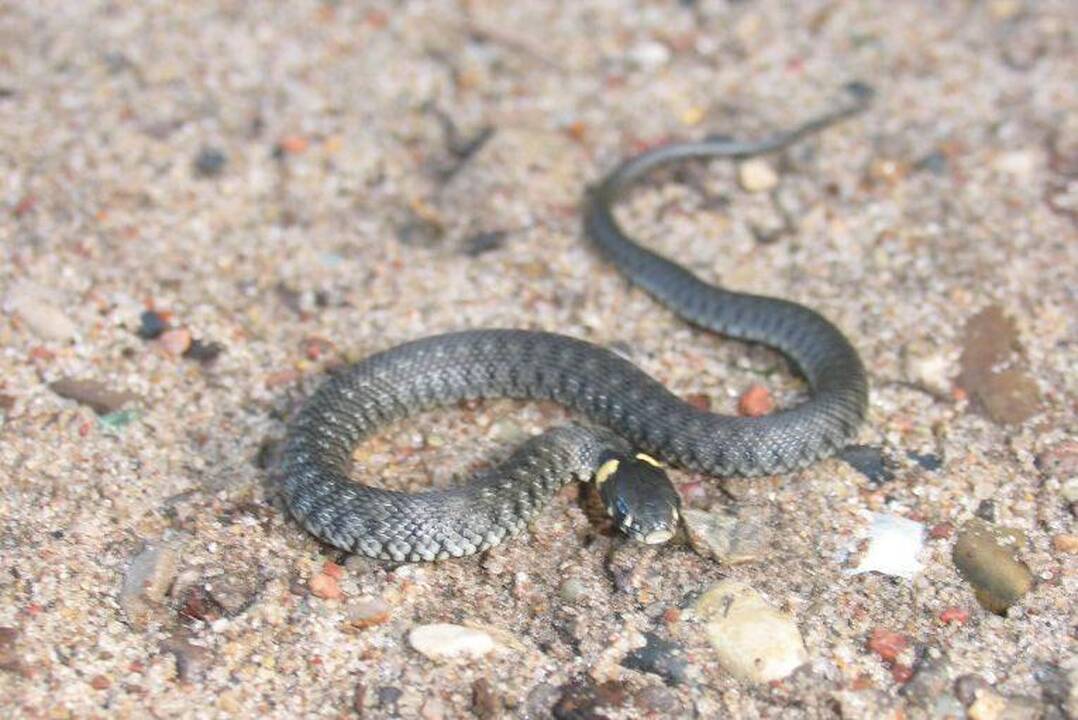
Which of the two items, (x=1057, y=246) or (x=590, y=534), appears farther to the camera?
(x=1057, y=246)

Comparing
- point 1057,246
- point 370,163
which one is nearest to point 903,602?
point 1057,246

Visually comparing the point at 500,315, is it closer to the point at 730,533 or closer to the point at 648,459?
the point at 648,459

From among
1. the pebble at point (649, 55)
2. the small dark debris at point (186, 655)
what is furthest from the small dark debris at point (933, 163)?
the small dark debris at point (186, 655)

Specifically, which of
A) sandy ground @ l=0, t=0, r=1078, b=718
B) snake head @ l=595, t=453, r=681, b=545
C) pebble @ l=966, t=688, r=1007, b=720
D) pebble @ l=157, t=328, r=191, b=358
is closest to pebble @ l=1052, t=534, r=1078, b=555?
sandy ground @ l=0, t=0, r=1078, b=718

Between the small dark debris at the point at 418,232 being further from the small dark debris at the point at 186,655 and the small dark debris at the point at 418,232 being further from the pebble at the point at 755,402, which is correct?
the small dark debris at the point at 186,655

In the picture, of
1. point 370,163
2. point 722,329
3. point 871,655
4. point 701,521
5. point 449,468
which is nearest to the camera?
point 871,655

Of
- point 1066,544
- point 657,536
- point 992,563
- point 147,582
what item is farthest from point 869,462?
point 147,582

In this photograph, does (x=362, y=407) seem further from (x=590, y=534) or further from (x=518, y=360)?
(x=590, y=534)
